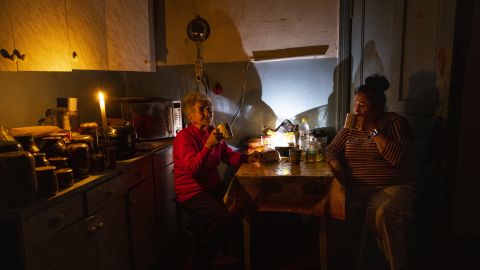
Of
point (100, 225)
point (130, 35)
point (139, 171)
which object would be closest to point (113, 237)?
point (100, 225)

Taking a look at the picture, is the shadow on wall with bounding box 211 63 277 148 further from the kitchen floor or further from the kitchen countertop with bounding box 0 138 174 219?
the kitchen countertop with bounding box 0 138 174 219

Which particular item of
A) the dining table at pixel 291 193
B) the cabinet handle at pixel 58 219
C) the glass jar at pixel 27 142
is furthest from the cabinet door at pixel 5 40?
the dining table at pixel 291 193

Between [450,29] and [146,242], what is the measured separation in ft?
8.10

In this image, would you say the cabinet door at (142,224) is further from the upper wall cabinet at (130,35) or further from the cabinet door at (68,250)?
the upper wall cabinet at (130,35)

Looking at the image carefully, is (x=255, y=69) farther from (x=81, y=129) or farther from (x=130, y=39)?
(x=81, y=129)

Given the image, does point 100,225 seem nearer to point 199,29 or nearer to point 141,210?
point 141,210

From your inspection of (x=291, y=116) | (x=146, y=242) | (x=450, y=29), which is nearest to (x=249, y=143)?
(x=291, y=116)

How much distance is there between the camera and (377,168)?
2281mm

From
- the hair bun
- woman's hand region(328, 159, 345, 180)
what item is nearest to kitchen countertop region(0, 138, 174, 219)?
woman's hand region(328, 159, 345, 180)

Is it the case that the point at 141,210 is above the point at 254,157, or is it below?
below

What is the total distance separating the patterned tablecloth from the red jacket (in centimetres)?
29

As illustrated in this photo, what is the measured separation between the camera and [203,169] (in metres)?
2.40

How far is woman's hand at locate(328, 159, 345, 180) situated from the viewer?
217 centimetres

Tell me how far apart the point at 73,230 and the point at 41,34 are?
1138 mm
